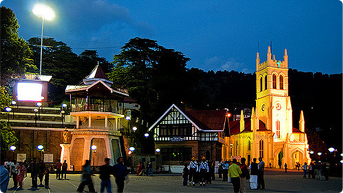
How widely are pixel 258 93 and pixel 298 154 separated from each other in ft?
47.1

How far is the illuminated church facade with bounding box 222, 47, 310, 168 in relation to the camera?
68812 millimetres

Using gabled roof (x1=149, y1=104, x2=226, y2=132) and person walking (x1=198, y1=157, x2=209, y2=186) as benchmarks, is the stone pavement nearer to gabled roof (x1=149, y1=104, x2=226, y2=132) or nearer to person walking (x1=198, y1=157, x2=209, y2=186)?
person walking (x1=198, y1=157, x2=209, y2=186)

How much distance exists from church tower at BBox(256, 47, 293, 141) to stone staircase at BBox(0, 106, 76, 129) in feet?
120

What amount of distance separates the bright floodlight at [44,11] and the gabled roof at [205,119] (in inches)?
691

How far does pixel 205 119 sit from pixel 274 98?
82.2ft

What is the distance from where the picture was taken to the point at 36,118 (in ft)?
163

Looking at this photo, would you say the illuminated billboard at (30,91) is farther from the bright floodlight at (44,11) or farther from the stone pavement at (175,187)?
the stone pavement at (175,187)

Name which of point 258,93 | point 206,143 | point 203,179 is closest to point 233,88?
point 258,93

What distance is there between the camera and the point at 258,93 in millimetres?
79438

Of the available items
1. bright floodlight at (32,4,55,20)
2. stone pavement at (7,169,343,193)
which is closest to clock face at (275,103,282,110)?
bright floodlight at (32,4,55,20)

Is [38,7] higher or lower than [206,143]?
higher

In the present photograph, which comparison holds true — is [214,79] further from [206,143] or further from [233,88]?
[206,143]

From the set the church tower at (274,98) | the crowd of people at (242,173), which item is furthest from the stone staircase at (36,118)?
the church tower at (274,98)

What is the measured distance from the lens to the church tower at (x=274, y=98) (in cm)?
7238
